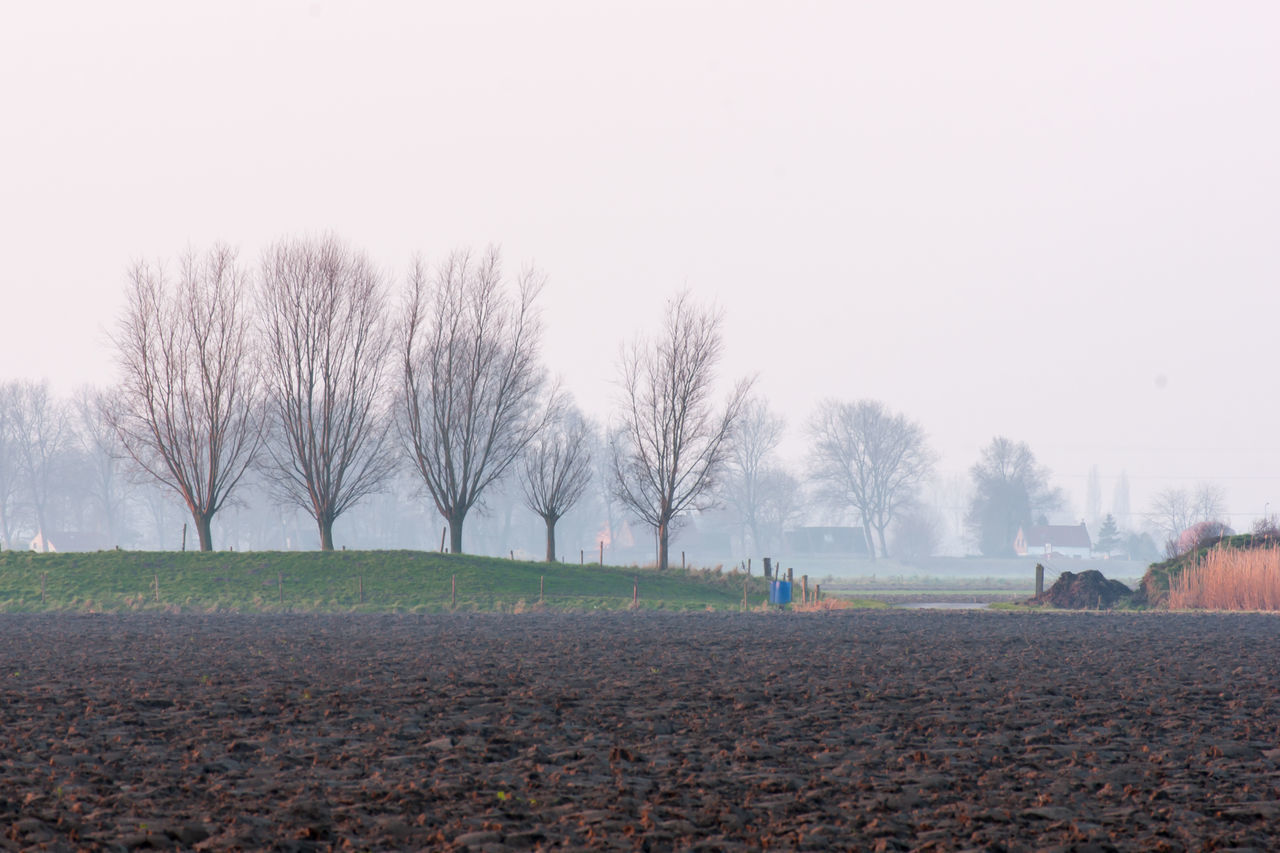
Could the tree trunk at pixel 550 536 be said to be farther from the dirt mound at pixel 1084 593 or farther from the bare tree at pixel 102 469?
the bare tree at pixel 102 469

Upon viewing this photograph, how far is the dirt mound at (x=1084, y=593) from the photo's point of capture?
4388 cm

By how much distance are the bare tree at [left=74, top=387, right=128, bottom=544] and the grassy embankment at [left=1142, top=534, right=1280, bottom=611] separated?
8972cm

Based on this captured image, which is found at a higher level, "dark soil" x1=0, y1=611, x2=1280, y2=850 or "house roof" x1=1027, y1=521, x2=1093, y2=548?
"dark soil" x1=0, y1=611, x2=1280, y2=850

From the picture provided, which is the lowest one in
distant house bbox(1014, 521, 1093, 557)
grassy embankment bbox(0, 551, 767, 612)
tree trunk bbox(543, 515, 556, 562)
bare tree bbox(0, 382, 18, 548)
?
distant house bbox(1014, 521, 1093, 557)

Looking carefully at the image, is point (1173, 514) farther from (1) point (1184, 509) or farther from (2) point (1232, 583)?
(2) point (1232, 583)

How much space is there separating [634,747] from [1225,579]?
1307 inches

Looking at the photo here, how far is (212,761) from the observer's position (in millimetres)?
10844

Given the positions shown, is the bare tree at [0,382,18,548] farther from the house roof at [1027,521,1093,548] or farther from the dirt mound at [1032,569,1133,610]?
the house roof at [1027,521,1093,548]

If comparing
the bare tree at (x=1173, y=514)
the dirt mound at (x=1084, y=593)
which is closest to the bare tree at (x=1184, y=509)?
the bare tree at (x=1173, y=514)

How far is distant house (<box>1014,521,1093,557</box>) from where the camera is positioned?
473 ft

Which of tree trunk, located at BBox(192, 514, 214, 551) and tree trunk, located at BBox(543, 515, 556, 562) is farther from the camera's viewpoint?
tree trunk, located at BBox(543, 515, 556, 562)

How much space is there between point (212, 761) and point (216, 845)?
3042mm

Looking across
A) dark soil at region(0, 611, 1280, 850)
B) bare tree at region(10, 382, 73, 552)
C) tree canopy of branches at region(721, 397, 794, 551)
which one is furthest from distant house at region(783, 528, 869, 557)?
dark soil at region(0, 611, 1280, 850)

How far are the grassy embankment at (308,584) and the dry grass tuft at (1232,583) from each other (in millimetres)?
14839
